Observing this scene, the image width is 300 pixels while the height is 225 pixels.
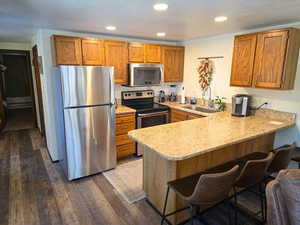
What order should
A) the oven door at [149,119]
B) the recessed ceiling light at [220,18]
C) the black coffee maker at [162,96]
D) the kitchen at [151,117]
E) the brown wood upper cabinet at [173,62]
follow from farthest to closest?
the black coffee maker at [162,96]
the brown wood upper cabinet at [173,62]
the oven door at [149,119]
the recessed ceiling light at [220,18]
the kitchen at [151,117]

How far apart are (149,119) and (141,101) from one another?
2.22ft

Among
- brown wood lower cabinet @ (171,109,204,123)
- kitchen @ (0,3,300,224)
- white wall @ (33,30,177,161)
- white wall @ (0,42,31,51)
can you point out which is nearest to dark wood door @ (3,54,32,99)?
white wall @ (0,42,31,51)

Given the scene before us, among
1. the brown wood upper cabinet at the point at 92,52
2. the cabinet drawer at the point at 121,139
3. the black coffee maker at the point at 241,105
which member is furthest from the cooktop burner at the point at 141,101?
the black coffee maker at the point at 241,105

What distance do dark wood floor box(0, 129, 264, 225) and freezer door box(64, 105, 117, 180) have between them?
209mm

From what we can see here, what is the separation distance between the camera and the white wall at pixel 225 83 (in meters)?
2.76

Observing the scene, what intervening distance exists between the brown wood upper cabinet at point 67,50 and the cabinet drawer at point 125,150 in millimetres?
1688

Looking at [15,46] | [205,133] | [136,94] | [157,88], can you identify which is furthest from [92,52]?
[15,46]

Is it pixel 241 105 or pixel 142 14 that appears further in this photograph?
pixel 241 105

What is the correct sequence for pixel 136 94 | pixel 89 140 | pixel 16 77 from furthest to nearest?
pixel 16 77 < pixel 136 94 < pixel 89 140

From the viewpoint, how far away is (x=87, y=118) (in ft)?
9.54

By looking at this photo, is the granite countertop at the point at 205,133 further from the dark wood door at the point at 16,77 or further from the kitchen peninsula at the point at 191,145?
the dark wood door at the point at 16,77

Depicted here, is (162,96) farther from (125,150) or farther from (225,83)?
(125,150)

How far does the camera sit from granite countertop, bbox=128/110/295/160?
183 cm

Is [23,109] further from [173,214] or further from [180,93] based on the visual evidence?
[173,214]
